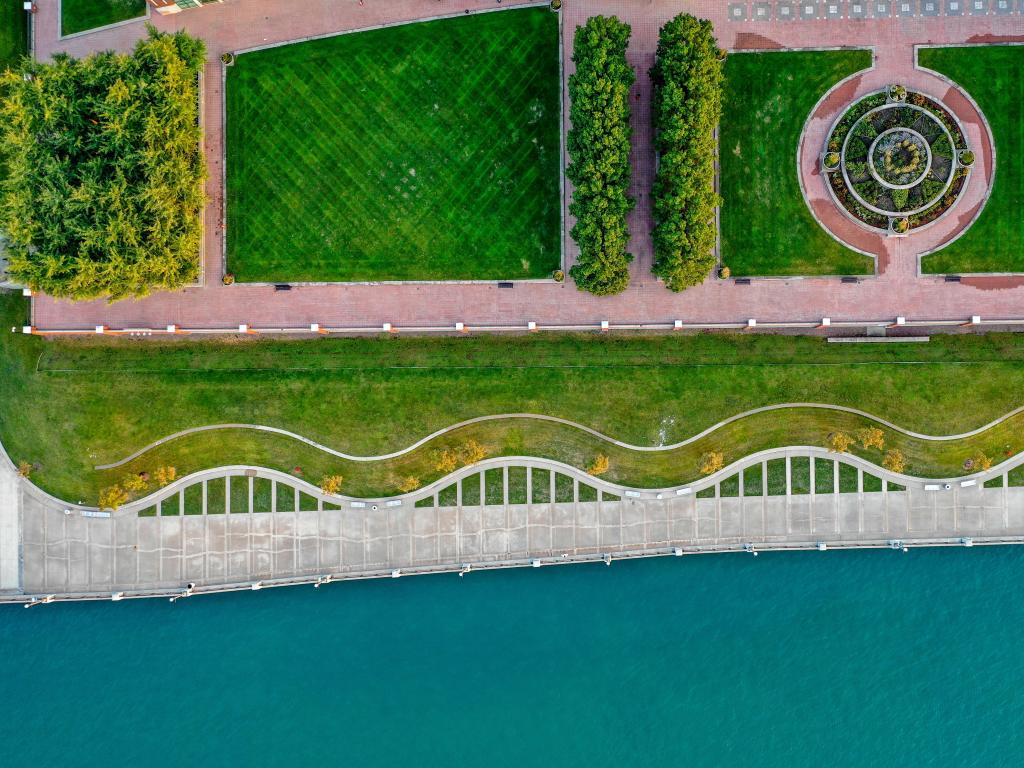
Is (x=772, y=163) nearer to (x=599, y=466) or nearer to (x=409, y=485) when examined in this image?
(x=599, y=466)

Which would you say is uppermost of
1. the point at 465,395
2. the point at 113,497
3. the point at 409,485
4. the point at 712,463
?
the point at 465,395

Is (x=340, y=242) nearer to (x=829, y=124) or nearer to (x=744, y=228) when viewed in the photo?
(x=744, y=228)

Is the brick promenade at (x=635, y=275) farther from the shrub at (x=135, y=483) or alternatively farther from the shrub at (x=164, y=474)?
the shrub at (x=135, y=483)

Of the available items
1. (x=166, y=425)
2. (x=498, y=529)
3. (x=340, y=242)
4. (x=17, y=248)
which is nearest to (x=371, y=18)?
(x=340, y=242)

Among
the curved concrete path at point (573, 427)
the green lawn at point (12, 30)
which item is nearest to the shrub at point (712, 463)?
the curved concrete path at point (573, 427)

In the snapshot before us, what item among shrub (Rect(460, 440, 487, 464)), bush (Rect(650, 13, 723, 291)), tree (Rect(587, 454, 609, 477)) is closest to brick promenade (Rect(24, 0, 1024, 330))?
bush (Rect(650, 13, 723, 291))

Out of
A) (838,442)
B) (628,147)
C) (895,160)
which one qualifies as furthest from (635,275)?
(895,160)
